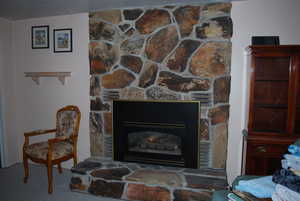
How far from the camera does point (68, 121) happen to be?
286 centimetres

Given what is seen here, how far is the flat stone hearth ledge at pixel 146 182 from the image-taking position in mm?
2080

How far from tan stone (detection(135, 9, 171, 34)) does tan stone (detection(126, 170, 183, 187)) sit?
183 cm

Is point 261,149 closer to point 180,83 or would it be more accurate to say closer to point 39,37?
point 180,83

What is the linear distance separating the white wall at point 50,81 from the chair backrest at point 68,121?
14 centimetres

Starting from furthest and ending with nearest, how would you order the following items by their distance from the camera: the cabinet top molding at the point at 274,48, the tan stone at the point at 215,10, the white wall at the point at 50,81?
the white wall at the point at 50,81 < the tan stone at the point at 215,10 < the cabinet top molding at the point at 274,48

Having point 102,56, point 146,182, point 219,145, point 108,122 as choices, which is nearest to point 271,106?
point 219,145

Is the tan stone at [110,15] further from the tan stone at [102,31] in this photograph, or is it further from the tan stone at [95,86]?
the tan stone at [95,86]

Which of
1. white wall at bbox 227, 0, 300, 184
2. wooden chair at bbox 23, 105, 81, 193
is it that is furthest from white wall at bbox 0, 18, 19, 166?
white wall at bbox 227, 0, 300, 184

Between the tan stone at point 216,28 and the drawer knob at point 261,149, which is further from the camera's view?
the tan stone at point 216,28

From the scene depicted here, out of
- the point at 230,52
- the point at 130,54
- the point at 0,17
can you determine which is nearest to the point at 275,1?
the point at 230,52

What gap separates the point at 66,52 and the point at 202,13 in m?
2.07

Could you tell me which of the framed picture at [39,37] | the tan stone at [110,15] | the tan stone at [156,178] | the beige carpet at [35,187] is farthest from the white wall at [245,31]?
the framed picture at [39,37]

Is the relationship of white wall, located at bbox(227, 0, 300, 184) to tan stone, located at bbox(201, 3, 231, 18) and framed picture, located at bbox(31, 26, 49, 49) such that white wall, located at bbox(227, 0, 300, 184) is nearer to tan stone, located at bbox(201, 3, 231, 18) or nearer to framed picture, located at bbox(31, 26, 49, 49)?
tan stone, located at bbox(201, 3, 231, 18)

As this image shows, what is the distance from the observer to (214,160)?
249 centimetres
